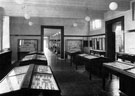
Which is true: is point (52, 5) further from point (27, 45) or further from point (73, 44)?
point (73, 44)

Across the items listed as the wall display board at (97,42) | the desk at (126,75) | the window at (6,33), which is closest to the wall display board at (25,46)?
the window at (6,33)

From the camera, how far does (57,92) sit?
1.77 meters

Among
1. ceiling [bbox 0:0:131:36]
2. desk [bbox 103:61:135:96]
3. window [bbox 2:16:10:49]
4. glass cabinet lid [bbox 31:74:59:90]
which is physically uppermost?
ceiling [bbox 0:0:131:36]

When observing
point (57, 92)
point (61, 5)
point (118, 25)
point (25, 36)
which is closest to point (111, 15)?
point (118, 25)

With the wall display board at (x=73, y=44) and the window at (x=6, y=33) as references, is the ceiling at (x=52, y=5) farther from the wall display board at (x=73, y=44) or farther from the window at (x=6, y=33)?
the wall display board at (x=73, y=44)

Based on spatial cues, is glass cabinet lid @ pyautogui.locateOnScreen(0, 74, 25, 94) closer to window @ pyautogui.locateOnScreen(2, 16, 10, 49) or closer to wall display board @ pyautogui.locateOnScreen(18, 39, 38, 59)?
window @ pyautogui.locateOnScreen(2, 16, 10, 49)

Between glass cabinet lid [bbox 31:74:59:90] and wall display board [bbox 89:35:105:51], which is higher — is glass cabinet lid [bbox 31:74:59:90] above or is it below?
below

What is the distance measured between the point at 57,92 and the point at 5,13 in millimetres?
7731

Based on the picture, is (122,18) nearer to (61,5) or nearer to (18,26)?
(61,5)

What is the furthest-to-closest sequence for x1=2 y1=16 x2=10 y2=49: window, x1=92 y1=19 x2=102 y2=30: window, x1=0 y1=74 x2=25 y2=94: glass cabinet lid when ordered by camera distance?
x1=92 y1=19 x2=102 y2=30: window → x1=2 y1=16 x2=10 y2=49: window → x1=0 y1=74 x2=25 y2=94: glass cabinet lid

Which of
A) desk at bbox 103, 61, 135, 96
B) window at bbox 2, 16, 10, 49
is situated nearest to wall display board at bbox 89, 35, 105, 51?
desk at bbox 103, 61, 135, 96

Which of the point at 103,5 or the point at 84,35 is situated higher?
the point at 103,5

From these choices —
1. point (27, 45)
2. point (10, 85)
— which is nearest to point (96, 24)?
point (27, 45)

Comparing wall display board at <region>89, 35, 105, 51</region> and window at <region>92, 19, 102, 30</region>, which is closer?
wall display board at <region>89, 35, 105, 51</region>
